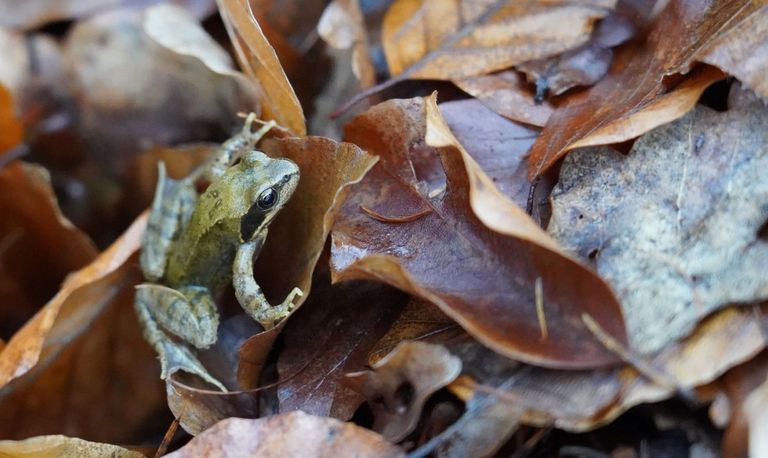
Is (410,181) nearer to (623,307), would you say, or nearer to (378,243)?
(378,243)

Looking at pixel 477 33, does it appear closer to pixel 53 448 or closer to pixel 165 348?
pixel 165 348

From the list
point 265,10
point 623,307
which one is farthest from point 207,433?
point 265,10

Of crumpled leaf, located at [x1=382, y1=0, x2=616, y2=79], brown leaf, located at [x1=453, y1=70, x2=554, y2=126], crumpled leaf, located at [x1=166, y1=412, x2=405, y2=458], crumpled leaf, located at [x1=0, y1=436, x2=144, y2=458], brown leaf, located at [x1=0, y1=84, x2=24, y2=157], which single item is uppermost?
crumpled leaf, located at [x1=382, y1=0, x2=616, y2=79]

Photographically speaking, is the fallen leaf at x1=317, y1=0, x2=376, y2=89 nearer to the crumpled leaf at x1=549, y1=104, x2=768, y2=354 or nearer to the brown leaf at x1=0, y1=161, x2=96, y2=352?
the crumpled leaf at x1=549, y1=104, x2=768, y2=354

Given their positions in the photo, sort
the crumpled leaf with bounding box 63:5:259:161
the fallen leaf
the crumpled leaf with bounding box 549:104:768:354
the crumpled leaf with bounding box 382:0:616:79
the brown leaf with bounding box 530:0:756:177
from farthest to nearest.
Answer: the crumpled leaf with bounding box 63:5:259:161
the fallen leaf
the crumpled leaf with bounding box 382:0:616:79
the brown leaf with bounding box 530:0:756:177
the crumpled leaf with bounding box 549:104:768:354

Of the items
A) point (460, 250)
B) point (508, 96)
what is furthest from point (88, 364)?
point (508, 96)

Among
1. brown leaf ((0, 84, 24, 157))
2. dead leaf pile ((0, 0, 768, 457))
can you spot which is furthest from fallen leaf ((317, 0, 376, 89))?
brown leaf ((0, 84, 24, 157))

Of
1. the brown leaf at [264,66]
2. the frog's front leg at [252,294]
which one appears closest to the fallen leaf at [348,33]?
the brown leaf at [264,66]
